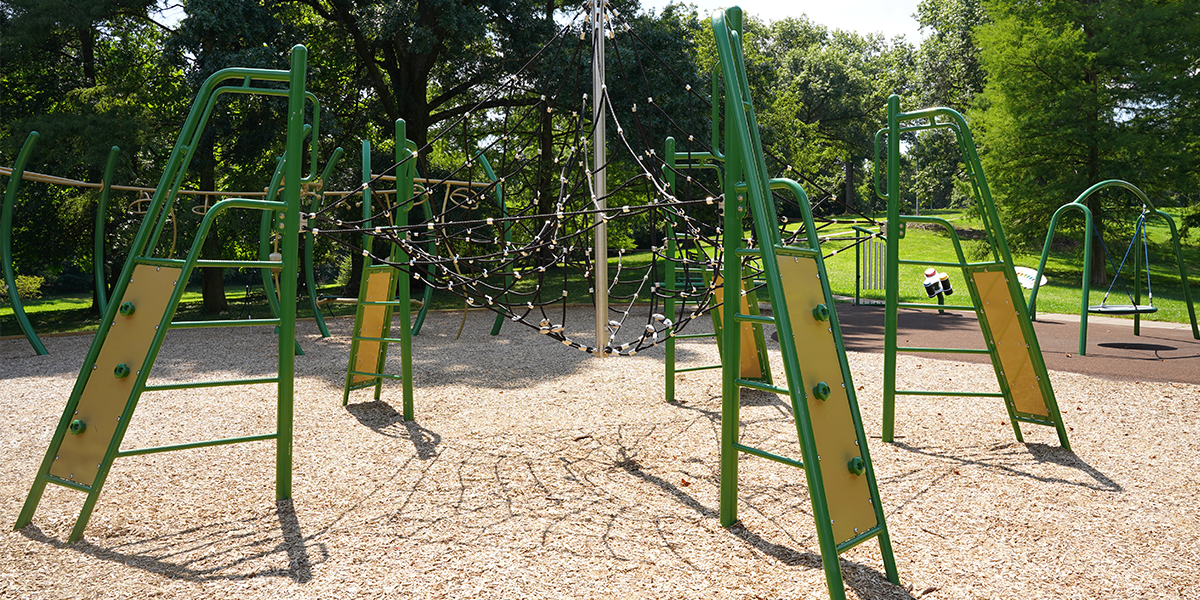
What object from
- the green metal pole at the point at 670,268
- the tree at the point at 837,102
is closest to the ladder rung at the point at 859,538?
the green metal pole at the point at 670,268

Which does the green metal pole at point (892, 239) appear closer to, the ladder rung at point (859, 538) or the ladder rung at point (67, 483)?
the ladder rung at point (859, 538)

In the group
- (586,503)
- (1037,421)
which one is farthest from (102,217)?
(1037,421)

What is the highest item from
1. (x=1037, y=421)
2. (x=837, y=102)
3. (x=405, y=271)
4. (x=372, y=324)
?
(x=837, y=102)

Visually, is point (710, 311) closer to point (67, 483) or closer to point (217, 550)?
point (217, 550)

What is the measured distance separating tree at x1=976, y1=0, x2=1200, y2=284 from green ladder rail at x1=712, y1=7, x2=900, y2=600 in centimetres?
1637

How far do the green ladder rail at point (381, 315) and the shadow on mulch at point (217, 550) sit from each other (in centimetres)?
183

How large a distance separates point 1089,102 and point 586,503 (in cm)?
1750

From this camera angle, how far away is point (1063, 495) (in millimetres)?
3479

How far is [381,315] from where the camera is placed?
5.48 meters

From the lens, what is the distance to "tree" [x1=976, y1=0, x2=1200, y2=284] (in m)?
15.6

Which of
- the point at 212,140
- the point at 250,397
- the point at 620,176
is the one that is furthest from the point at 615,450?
the point at 620,176

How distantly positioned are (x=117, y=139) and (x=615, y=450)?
1126 centimetres

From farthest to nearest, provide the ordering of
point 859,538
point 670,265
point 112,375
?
point 670,265, point 112,375, point 859,538

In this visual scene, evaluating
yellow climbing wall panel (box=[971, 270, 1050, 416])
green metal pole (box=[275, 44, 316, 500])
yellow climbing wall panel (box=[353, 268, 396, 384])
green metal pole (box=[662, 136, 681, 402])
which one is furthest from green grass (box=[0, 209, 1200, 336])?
green metal pole (box=[275, 44, 316, 500])
